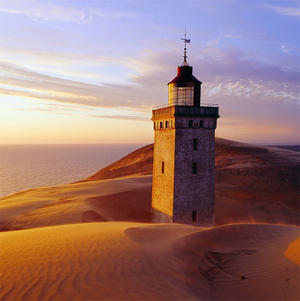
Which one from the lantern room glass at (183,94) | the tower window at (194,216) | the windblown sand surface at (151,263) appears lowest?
the tower window at (194,216)

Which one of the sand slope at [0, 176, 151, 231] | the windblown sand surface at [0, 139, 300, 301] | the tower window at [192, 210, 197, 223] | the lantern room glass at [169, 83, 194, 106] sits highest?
the lantern room glass at [169, 83, 194, 106]

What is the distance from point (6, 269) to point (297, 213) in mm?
24643

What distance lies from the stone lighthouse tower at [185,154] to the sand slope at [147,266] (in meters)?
5.48

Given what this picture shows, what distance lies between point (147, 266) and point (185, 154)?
9.55 m

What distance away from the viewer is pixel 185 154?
16.4 metres

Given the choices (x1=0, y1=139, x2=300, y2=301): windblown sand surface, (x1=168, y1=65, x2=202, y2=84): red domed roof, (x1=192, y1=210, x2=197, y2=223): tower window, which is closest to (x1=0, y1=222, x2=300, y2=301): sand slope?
(x1=0, y1=139, x2=300, y2=301): windblown sand surface

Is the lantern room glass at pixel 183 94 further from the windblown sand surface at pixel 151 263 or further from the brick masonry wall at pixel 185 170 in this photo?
the windblown sand surface at pixel 151 263

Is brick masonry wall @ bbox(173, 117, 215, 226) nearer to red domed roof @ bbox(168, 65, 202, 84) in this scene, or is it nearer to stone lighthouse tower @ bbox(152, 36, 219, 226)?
stone lighthouse tower @ bbox(152, 36, 219, 226)

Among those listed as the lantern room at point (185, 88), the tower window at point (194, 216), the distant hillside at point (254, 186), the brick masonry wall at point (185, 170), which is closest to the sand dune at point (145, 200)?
the distant hillside at point (254, 186)

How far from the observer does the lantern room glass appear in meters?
17.0

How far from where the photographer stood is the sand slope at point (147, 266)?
20.6ft

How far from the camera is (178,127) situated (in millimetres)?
16125

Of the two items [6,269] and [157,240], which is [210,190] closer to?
[157,240]

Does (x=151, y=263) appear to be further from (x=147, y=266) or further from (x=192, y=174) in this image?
(x=192, y=174)
